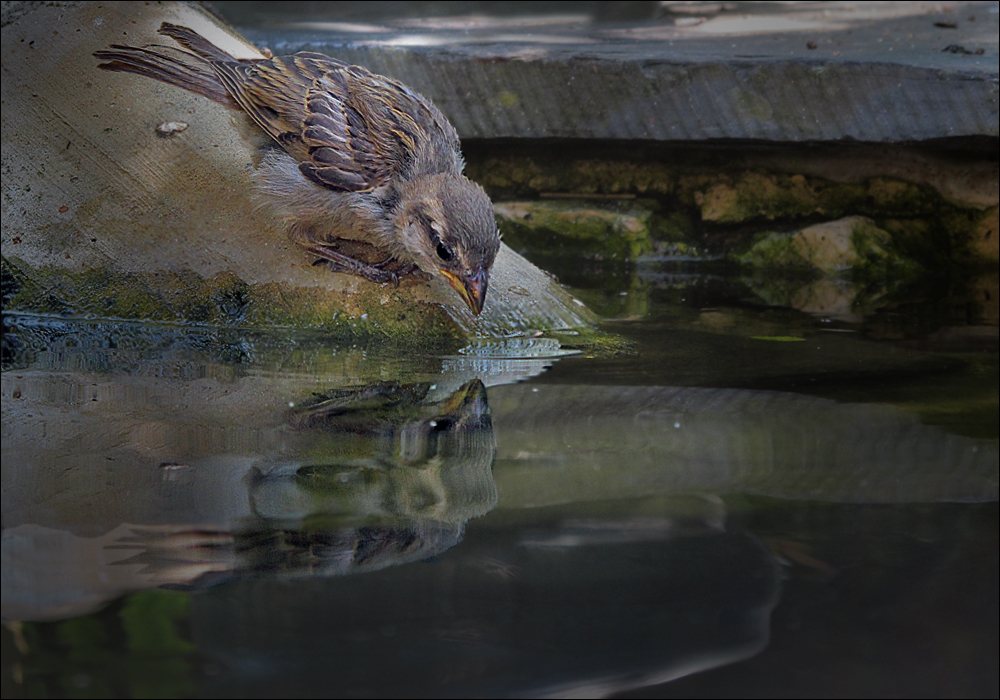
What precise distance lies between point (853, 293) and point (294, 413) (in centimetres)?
317

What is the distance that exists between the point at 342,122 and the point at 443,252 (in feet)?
2.04

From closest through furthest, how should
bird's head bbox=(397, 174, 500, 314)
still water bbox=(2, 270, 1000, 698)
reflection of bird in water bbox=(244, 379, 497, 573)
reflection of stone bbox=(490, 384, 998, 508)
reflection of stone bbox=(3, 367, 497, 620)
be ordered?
still water bbox=(2, 270, 1000, 698) → reflection of stone bbox=(3, 367, 497, 620) → reflection of bird in water bbox=(244, 379, 497, 573) → reflection of stone bbox=(490, 384, 998, 508) → bird's head bbox=(397, 174, 500, 314)

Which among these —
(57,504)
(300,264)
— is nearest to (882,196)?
(300,264)

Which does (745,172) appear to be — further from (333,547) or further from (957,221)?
(333,547)

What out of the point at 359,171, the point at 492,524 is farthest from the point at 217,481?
the point at 359,171

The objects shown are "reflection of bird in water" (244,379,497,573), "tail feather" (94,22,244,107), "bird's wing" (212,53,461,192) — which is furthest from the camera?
"tail feather" (94,22,244,107)

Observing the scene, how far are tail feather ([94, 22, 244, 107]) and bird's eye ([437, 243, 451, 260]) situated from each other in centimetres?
118

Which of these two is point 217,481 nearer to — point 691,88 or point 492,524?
point 492,524

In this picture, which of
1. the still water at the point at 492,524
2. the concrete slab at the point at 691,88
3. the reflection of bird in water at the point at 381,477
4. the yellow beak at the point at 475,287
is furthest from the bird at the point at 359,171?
the concrete slab at the point at 691,88

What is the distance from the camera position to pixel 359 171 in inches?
135

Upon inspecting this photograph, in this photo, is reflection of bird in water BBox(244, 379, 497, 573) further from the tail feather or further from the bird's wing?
the tail feather

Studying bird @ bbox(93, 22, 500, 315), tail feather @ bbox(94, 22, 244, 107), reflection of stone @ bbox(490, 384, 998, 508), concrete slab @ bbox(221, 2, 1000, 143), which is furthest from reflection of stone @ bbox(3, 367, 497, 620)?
concrete slab @ bbox(221, 2, 1000, 143)

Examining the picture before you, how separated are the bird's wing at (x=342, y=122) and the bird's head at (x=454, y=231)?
0.52 ft

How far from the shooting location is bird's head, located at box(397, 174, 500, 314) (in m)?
3.16
